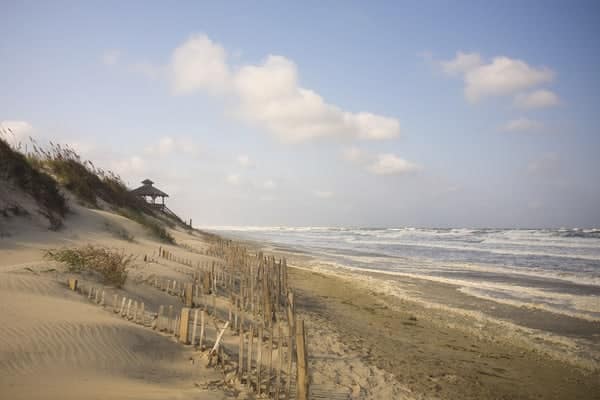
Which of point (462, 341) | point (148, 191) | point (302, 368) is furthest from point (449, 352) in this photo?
point (148, 191)

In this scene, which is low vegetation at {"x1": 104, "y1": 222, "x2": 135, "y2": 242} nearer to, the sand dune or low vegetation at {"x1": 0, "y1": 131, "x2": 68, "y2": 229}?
low vegetation at {"x1": 0, "y1": 131, "x2": 68, "y2": 229}

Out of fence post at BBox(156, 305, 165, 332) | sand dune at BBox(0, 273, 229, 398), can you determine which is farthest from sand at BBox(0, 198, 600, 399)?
fence post at BBox(156, 305, 165, 332)

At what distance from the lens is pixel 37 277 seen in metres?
6.17

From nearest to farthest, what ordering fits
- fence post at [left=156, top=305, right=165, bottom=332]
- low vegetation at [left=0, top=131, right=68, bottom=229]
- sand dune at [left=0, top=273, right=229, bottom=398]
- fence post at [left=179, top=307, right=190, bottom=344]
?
sand dune at [left=0, top=273, right=229, bottom=398] < fence post at [left=179, top=307, right=190, bottom=344] < fence post at [left=156, top=305, right=165, bottom=332] < low vegetation at [left=0, top=131, right=68, bottom=229]

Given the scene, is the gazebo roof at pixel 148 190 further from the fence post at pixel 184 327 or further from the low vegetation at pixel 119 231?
the fence post at pixel 184 327

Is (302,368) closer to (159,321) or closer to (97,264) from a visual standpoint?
(159,321)

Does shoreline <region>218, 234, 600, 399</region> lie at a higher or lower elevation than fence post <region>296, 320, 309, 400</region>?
lower

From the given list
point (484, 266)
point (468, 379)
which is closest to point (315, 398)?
point (468, 379)

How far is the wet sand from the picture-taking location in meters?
5.47

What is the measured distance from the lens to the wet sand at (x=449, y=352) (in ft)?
18.0

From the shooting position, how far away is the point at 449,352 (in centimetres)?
694

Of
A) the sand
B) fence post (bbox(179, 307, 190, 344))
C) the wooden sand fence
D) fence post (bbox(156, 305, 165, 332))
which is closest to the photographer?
the sand

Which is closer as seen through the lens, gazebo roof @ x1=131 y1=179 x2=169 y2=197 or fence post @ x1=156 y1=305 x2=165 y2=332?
fence post @ x1=156 y1=305 x2=165 y2=332

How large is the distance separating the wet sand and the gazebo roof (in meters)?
23.8
